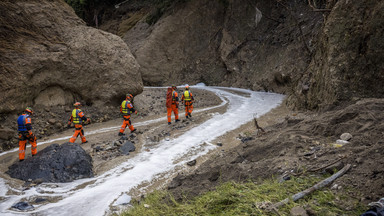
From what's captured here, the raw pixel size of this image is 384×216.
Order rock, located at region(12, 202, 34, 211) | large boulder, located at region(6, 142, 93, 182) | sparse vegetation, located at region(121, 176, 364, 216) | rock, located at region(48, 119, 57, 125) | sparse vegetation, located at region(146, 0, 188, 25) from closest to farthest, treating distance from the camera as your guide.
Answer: sparse vegetation, located at region(121, 176, 364, 216)
rock, located at region(12, 202, 34, 211)
large boulder, located at region(6, 142, 93, 182)
rock, located at region(48, 119, 57, 125)
sparse vegetation, located at region(146, 0, 188, 25)

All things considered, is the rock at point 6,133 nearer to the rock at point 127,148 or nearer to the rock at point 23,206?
the rock at point 127,148

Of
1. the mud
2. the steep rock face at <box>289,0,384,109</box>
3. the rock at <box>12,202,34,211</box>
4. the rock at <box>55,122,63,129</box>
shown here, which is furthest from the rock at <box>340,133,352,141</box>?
the rock at <box>55,122,63,129</box>

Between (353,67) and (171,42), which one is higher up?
(171,42)

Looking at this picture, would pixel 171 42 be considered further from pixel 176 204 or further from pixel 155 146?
pixel 176 204

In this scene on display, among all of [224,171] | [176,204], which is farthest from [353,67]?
[176,204]

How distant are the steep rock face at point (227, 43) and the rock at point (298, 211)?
18707 millimetres

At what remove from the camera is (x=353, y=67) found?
9836 mm

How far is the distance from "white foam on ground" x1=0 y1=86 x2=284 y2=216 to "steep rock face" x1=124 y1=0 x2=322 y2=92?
1254 centimetres

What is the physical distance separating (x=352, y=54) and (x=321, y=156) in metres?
6.81

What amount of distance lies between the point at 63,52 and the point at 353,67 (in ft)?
42.8

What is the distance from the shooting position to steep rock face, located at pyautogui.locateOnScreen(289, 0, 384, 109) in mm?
9391

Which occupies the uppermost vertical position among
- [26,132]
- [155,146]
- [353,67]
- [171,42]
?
[171,42]

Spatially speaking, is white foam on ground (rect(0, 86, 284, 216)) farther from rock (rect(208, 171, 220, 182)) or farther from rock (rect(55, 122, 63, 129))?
rock (rect(55, 122, 63, 129))

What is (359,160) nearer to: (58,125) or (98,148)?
(98,148)
